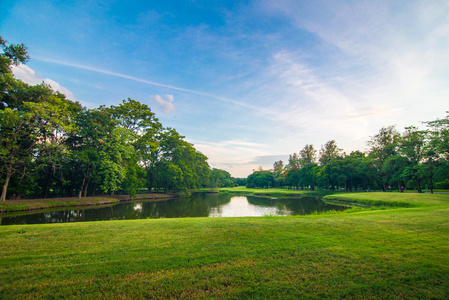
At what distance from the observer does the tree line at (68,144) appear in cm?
1933

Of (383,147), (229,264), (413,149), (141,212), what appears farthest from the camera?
(383,147)

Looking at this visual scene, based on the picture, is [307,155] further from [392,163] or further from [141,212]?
[141,212]

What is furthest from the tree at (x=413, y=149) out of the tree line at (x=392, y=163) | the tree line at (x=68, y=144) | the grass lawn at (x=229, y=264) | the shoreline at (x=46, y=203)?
the shoreline at (x=46, y=203)

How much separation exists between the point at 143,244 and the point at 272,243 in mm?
3926

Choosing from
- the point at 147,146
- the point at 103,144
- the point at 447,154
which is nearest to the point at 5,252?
the point at 103,144

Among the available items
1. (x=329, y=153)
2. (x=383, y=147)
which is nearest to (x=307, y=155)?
(x=329, y=153)

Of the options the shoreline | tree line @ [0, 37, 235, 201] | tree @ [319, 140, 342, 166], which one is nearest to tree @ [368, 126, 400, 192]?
tree @ [319, 140, 342, 166]

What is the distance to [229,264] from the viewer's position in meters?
4.42

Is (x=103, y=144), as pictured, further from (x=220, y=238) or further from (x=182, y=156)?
(x=220, y=238)

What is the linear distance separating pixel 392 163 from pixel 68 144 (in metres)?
61.4

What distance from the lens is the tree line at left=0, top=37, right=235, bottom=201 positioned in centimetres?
1933

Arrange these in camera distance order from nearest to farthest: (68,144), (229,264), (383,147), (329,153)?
1. (229,264)
2. (68,144)
3. (383,147)
4. (329,153)

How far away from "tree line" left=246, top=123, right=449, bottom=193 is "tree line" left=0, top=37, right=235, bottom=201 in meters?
42.7

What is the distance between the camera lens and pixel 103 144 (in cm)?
2892
